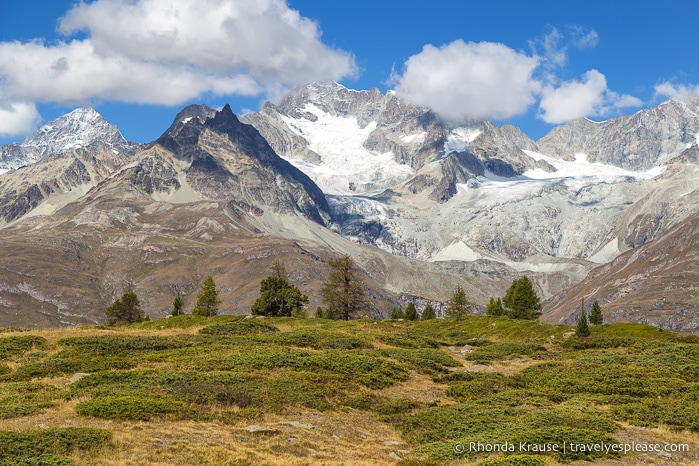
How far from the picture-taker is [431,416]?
3219 cm

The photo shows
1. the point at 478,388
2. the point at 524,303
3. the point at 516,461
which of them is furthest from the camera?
the point at 524,303

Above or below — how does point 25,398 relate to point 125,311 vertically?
below

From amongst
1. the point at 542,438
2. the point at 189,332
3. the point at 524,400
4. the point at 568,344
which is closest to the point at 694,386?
the point at 524,400

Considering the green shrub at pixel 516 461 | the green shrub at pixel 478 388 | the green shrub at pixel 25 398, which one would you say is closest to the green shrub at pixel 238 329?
the green shrub at pixel 478 388

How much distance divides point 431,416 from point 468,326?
183 feet

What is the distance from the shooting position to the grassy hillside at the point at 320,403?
78.7 feet

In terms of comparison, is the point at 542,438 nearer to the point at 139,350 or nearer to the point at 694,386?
the point at 694,386

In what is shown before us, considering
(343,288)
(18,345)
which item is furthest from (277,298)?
(18,345)

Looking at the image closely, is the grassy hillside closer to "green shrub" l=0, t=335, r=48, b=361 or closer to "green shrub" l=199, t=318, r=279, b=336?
"green shrub" l=0, t=335, r=48, b=361

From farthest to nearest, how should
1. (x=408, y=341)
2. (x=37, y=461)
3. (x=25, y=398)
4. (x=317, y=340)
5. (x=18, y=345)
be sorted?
(x=408, y=341), (x=317, y=340), (x=18, y=345), (x=25, y=398), (x=37, y=461)

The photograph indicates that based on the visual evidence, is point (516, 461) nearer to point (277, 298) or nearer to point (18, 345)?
point (18, 345)

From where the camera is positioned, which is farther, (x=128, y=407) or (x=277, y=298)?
(x=277, y=298)

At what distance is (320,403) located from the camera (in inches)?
1272

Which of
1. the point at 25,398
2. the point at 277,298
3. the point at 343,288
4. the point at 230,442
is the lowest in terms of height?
the point at 230,442
